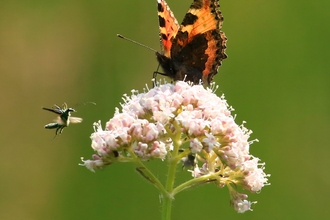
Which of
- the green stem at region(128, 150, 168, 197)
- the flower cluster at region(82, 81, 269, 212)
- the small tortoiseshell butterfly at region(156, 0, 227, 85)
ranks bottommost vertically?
the green stem at region(128, 150, 168, 197)

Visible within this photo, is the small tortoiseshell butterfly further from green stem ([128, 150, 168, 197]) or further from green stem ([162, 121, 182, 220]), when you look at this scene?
green stem ([128, 150, 168, 197])

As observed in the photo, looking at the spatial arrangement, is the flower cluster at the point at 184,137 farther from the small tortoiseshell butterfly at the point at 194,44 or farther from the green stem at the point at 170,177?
the small tortoiseshell butterfly at the point at 194,44

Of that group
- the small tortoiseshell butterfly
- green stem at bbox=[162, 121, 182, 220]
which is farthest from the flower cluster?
the small tortoiseshell butterfly

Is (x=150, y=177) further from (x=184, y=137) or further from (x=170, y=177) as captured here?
(x=184, y=137)

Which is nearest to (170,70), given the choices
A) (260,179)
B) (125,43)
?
(260,179)

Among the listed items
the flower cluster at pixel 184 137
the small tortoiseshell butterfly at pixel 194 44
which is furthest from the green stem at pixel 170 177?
the small tortoiseshell butterfly at pixel 194 44

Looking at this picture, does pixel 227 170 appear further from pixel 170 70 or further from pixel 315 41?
pixel 315 41
